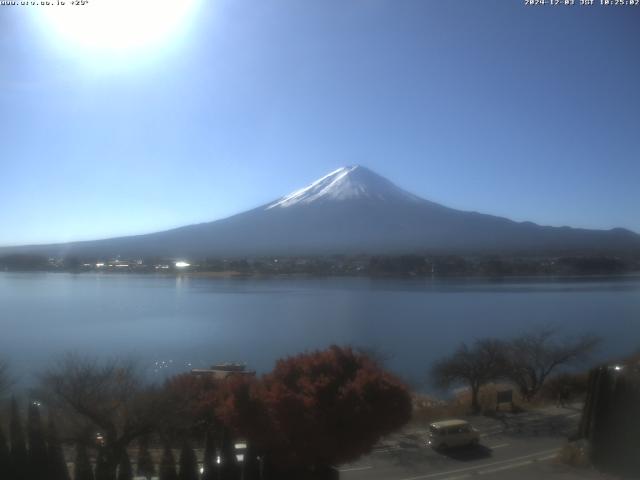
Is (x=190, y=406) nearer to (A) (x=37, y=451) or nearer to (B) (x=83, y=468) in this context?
(B) (x=83, y=468)

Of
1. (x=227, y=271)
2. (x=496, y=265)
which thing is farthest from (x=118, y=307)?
(x=496, y=265)

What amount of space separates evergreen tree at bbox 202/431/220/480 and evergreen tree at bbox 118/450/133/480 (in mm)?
588

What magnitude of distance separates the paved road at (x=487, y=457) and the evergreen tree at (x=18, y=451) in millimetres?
2575

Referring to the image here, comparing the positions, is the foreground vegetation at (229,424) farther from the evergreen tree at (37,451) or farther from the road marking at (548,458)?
the road marking at (548,458)

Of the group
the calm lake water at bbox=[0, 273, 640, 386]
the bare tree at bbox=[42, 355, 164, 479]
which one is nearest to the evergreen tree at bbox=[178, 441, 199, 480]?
the bare tree at bbox=[42, 355, 164, 479]

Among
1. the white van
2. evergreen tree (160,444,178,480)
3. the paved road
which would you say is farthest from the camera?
the white van

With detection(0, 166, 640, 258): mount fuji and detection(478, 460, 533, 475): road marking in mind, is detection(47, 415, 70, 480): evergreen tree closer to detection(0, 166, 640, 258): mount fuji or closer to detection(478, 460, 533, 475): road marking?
detection(478, 460, 533, 475): road marking

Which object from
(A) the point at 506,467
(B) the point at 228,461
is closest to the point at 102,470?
(B) the point at 228,461

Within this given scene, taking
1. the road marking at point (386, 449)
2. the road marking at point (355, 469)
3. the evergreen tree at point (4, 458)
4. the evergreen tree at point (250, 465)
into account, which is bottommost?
the road marking at point (355, 469)

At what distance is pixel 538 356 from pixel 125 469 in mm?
7859

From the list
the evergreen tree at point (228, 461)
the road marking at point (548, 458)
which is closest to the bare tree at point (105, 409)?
the evergreen tree at point (228, 461)

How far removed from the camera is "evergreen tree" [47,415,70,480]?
4.53 meters

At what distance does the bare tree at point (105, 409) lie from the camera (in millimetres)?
4746

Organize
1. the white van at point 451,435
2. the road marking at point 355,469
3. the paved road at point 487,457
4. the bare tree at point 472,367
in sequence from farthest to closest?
the bare tree at point 472,367 → the white van at point 451,435 → the road marking at point 355,469 → the paved road at point 487,457
